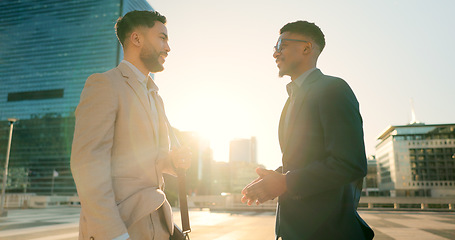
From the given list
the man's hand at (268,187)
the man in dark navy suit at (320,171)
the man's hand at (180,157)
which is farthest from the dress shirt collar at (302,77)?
the man's hand at (180,157)

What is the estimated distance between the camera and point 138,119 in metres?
2.00

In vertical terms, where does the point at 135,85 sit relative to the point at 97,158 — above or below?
above

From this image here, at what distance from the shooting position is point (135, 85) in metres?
2.11

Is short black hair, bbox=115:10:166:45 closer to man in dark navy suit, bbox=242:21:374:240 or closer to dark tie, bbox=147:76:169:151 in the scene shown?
dark tie, bbox=147:76:169:151

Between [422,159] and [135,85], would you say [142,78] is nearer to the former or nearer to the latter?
[135,85]

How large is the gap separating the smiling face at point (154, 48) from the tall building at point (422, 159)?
105967 mm

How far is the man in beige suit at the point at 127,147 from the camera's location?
→ 5.51 feet

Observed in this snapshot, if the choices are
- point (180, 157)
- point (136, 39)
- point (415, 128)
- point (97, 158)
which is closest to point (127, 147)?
point (97, 158)

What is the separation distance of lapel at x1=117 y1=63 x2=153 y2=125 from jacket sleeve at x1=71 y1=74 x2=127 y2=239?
0.56ft

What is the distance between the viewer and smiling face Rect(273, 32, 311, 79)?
214cm

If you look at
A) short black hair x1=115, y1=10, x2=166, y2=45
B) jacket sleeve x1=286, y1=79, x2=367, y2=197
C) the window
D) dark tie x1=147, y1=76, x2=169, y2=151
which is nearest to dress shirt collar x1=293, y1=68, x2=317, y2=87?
jacket sleeve x1=286, y1=79, x2=367, y2=197

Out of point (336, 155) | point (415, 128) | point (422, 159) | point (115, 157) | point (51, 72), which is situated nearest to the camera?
point (336, 155)

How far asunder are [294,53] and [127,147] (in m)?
1.19

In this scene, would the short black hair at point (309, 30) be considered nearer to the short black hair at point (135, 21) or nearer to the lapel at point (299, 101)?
the lapel at point (299, 101)
